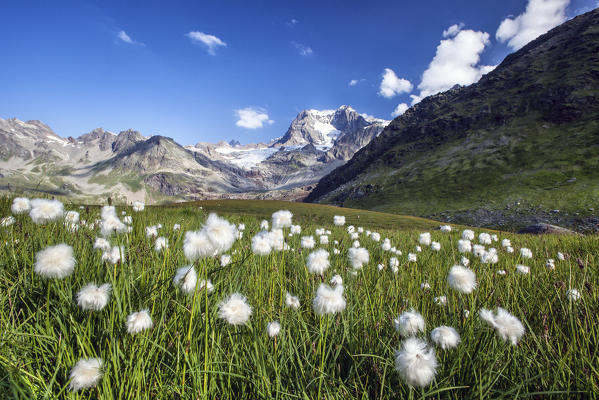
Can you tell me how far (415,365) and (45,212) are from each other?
3799mm

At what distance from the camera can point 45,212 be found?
2.95m

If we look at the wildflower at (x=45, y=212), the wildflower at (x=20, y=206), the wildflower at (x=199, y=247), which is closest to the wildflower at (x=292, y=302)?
the wildflower at (x=199, y=247)

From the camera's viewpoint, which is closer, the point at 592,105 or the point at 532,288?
the point at 532,288

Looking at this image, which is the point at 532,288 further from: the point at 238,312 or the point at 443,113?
the point at 443,113

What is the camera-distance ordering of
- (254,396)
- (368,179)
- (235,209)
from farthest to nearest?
(368,179)
(235,209)
(254,396)

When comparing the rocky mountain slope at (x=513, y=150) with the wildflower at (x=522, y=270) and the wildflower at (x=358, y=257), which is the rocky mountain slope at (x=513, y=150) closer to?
the wildflower at (x=522, y=270)

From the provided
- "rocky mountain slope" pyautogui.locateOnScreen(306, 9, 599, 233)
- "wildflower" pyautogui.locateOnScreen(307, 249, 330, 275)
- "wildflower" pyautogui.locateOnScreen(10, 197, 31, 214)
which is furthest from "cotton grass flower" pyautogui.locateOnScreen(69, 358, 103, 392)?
"rocky mountain slope" pyautogui.locateOnScreen(306, 9, 599, 233)

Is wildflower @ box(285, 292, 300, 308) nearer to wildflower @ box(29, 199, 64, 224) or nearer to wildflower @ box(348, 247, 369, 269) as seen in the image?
wildflower @ box(348, 247, 369, 269)

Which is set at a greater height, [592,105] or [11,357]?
[592,105]

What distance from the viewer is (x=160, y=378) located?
5.22 ft

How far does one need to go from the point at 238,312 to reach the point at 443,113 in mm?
197228

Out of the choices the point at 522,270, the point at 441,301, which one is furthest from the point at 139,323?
the point at 522,270

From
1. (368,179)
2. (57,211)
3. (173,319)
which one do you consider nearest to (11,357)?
(173,319)

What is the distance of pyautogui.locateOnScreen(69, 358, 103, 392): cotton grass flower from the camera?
52.4 inches
